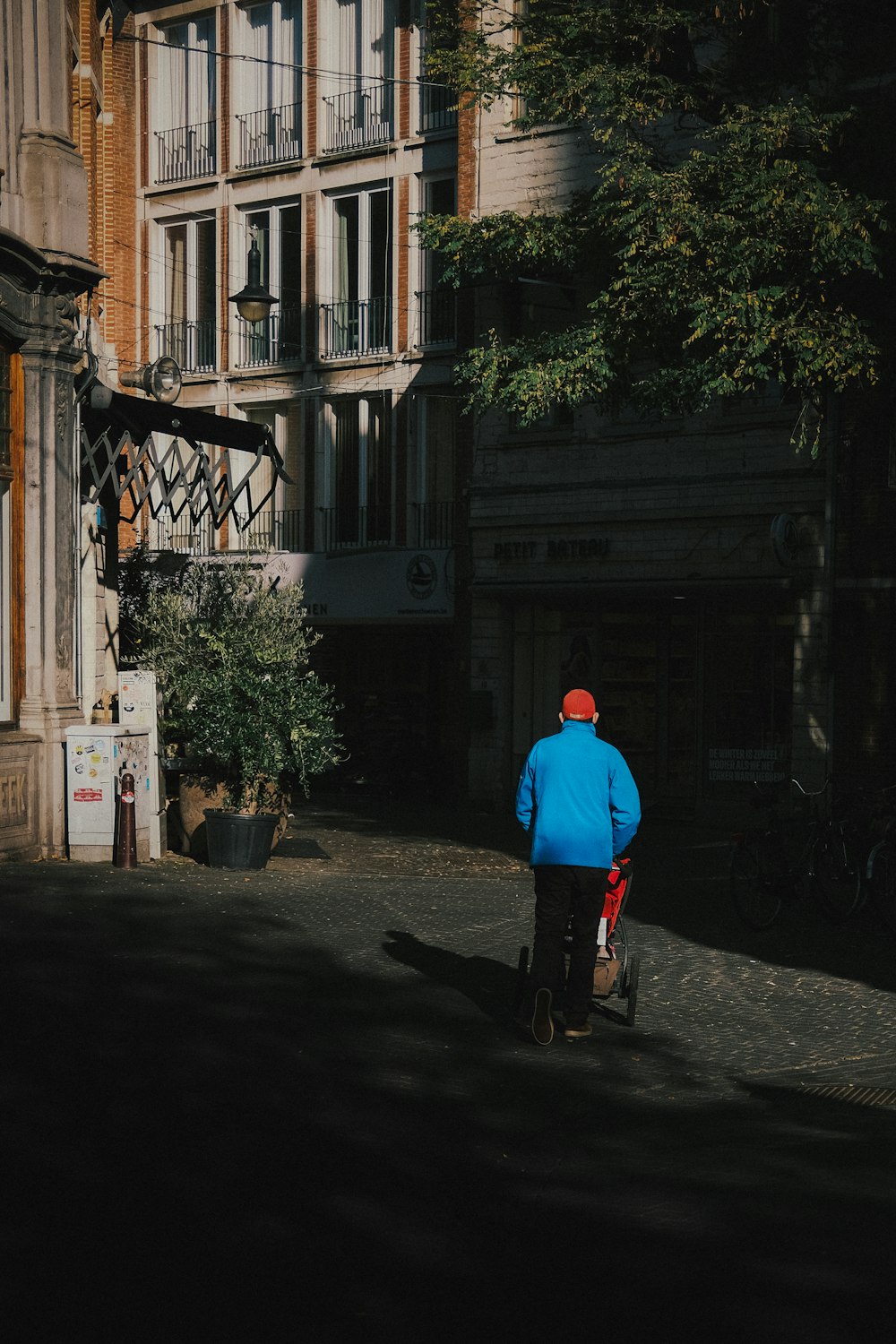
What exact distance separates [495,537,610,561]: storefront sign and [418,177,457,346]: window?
4125 mm

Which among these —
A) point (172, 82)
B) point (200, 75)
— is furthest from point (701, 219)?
point (172, 82)

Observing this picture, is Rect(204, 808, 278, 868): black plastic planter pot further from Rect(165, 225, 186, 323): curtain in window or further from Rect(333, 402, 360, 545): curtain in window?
Rect(165, 225, 186, 323): curtain in window

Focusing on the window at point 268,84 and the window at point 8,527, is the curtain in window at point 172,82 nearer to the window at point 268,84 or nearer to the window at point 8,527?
Answer: the window at point 268,84

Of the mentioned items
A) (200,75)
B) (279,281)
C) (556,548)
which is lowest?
(556,548)

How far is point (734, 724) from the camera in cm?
2397

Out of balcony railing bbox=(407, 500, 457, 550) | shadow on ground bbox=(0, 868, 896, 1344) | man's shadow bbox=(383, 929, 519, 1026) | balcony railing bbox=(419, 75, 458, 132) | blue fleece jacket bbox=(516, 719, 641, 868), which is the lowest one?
man's shadow bbox=(383, 929, 519, 1026)

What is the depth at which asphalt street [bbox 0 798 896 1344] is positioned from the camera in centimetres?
471

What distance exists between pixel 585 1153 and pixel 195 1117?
1.50m

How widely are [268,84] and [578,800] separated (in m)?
24.8

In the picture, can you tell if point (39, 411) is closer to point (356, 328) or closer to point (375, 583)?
point (375, 583)

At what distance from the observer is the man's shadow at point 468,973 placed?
9.58m

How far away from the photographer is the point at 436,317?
28516 mm

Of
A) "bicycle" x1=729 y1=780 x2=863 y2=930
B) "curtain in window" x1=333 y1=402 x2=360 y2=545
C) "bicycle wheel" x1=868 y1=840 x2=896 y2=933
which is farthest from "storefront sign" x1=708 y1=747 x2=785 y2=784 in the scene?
"bicycle wheel" x1=868 y1=840 x2=896 y2=933

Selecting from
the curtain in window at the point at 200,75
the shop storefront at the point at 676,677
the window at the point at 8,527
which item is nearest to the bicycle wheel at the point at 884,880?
the window at the point at 8,527
